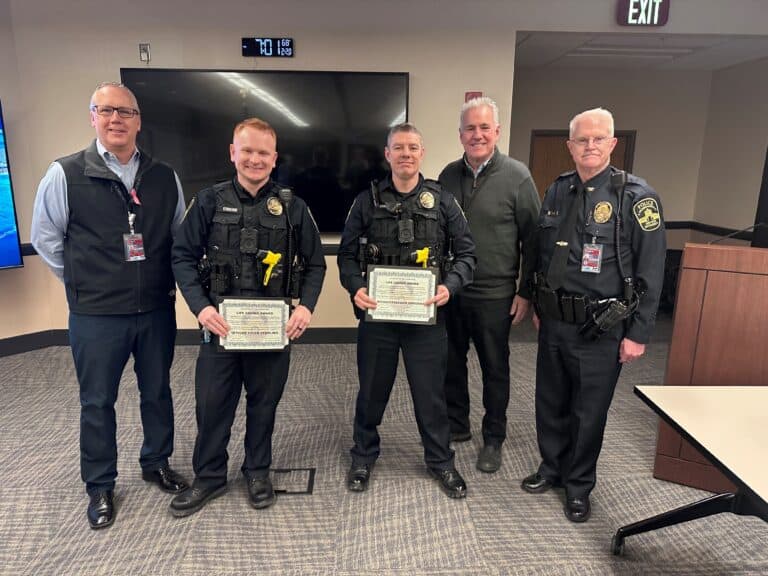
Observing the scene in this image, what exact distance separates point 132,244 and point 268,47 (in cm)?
263

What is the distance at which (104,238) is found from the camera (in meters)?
2.04

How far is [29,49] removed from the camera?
12.9ft

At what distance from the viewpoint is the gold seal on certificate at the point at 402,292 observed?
6.93 feet

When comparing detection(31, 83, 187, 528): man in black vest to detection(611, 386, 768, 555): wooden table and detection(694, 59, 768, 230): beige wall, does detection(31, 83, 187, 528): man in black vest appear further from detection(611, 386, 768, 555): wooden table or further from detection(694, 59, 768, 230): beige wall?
detection(694, 59, 768, 230): beige wall

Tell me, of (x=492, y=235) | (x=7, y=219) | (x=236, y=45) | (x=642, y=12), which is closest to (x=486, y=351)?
(x=492, y=235)

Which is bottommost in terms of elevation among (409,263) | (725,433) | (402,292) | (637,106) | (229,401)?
(229,401)

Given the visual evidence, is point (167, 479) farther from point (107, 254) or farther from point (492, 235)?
point (492, 235)

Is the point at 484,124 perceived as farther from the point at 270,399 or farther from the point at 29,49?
the point at 29,49

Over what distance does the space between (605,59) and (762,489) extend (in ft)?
17.8

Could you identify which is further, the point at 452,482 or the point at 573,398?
the point at 452,482

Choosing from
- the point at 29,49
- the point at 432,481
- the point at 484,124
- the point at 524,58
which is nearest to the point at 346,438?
the point at 432,481

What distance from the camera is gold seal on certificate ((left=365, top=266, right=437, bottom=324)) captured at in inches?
83.1

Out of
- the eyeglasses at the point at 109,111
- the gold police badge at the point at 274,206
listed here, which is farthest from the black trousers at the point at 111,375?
the eyeglasses at the point at 109,111

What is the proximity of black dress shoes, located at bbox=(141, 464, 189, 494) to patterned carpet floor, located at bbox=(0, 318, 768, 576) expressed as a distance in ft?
0.17
